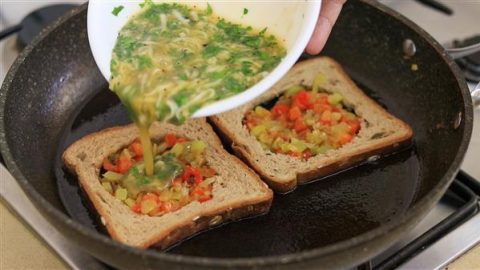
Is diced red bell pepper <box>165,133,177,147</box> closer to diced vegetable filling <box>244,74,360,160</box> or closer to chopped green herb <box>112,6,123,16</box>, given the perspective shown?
diced vegetable filling <box>244,74,360,160</box>

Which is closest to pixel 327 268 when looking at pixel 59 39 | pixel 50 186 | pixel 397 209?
pixel 397 209

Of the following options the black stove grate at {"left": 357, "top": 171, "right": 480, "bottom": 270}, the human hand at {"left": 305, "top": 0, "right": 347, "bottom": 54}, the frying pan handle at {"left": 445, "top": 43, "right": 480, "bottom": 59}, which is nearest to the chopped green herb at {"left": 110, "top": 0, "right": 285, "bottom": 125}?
the human hand at {"left": 305, "top": 0, "right": 347, "bottom": 54}

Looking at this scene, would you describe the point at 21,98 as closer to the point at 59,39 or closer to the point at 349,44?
the point at 59,39

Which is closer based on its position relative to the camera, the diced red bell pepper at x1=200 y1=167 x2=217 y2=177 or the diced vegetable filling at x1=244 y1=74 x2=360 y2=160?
the diced red bell pepper at x1=200 y1=167 x2=217 y2=177

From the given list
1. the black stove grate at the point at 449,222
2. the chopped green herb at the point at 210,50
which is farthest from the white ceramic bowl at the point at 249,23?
the black stove grate at the point at 449,222

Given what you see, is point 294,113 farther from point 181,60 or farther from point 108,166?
point 108,166

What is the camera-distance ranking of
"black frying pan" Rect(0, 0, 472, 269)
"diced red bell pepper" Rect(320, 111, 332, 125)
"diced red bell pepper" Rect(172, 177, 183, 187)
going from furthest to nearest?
1. "diced red bell pepper" Rect(320, 111, 332, 125)
2. "diced red bell pepper" Rect(172, 177, 183, 187)
3. "black frying pan" Rect(0, 0, 472, 269)

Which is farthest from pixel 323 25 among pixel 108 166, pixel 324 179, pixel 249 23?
pixel 108 166
